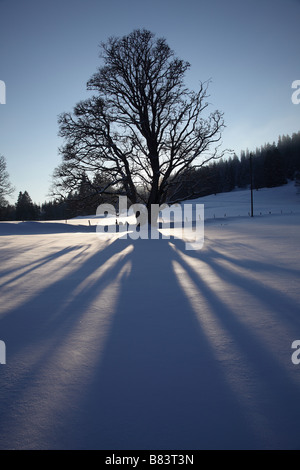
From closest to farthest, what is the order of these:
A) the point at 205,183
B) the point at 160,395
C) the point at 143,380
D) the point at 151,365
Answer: the point at 160,395 < the point at 143,380 < the point at 151,365 < the point at 205,183

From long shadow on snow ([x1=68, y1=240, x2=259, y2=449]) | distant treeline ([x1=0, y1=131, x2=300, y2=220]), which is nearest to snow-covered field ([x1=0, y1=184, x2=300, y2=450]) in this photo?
long shadow on snow ([x1=68, y1=240, x2=259, y2=449])

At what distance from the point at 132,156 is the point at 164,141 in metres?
2.25

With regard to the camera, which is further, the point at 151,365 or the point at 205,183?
the point at 205,183

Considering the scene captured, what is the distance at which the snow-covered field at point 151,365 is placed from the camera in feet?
4.33

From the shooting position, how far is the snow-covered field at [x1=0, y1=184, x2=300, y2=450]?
1.32m

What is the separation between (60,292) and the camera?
3695 mm

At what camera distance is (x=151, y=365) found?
1.88 meters

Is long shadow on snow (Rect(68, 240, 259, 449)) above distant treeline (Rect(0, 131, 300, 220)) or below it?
below

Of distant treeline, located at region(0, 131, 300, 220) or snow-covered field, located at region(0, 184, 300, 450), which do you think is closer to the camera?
snow-covered field, located at region(0, 184, 300, 450)

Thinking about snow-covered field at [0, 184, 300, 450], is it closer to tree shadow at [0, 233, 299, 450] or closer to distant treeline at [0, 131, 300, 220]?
tree shadow at [0, 233, 299, 450]

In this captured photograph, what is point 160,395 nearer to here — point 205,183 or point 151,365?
point 151,365

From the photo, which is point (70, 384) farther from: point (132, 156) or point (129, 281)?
point (132, 156)

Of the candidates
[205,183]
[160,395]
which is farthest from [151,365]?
[205,183]
